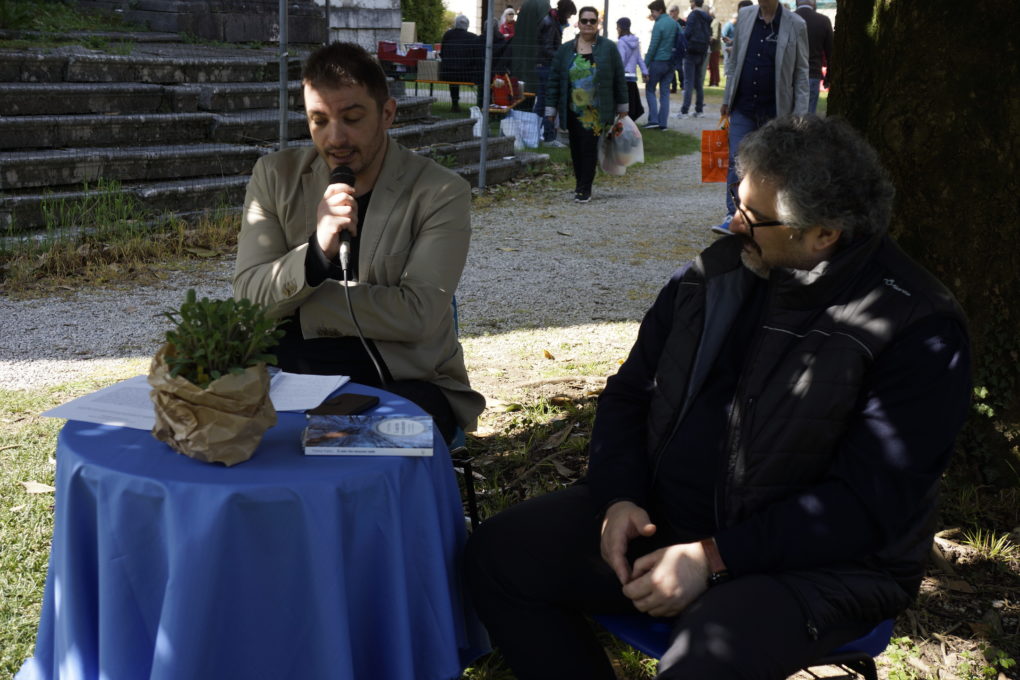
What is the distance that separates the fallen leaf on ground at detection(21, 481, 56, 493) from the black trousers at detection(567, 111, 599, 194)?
27.0 feet

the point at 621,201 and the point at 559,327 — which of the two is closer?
the point at 559,327

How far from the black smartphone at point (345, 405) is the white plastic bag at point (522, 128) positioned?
11.7 metres

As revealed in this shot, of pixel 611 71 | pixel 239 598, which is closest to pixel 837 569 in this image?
pixel 239 598

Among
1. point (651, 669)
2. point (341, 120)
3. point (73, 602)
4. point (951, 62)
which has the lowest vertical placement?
point (651, 669)

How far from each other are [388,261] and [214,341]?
1.25 m

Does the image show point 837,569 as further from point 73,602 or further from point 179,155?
point 179,155

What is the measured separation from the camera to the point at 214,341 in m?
2.40

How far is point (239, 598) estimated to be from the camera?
238 centimetres

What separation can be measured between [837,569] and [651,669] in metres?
0.97

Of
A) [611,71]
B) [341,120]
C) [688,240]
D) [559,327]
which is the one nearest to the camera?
[341,120]

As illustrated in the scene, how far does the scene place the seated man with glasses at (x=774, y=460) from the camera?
2465mm

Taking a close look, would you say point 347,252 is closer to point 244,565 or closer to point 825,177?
point 244,565

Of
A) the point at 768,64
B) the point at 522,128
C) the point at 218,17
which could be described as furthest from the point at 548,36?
the point at 768,64

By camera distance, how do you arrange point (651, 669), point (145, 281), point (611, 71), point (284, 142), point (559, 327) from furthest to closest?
point (611, 71)
point (284, 142)
point (145, 281)
point (559, 327)
point (651, 669)
